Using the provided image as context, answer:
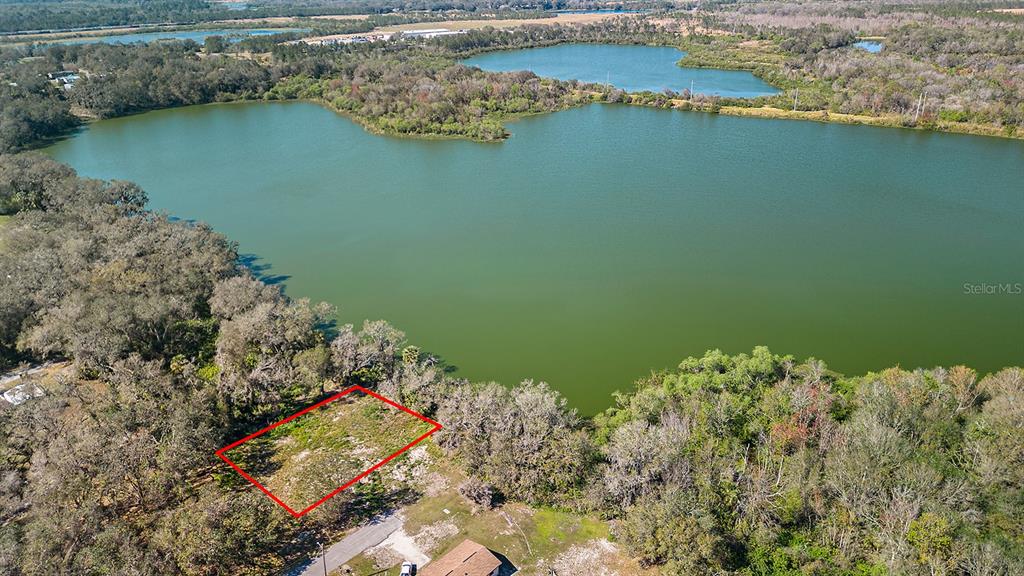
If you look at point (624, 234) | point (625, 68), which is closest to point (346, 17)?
point (625, 68)

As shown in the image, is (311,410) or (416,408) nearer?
(416,408)

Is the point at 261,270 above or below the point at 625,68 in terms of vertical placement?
below

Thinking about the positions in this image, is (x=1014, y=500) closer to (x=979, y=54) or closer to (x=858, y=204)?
(x=858, y=204)

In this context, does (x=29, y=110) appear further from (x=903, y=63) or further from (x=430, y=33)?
(x=903, y=63)

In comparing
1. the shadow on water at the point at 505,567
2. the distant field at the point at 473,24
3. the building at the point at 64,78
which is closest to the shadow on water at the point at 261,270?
the shadow on water at the point at 505,567

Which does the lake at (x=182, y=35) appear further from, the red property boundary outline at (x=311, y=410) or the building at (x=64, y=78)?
the red property boundary outline at (x=311, y=410)

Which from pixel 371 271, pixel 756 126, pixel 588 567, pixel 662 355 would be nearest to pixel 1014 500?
pixel 588 567
